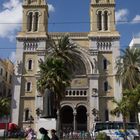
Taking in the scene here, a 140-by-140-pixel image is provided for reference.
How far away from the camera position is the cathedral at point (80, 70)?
2213 inches

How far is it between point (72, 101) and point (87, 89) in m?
3.41

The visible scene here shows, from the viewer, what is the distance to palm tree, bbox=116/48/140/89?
49.0 meters

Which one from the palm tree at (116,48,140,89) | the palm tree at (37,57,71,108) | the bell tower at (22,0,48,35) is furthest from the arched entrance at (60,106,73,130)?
the palm tree at (37,57,71,108)

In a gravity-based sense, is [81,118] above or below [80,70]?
below

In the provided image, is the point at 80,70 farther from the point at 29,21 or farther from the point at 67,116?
Result: the point at 29,21

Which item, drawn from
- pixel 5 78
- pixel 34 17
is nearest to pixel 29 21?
pixel 34 17

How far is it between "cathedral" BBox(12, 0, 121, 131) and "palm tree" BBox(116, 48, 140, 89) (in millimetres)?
6456

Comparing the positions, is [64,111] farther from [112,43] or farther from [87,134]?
[112,43]

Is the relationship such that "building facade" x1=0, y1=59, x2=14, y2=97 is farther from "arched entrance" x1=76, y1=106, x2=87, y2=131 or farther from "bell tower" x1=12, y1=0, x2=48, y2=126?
"arched entrance" x1=76, y1=106, x2=87, y2=131

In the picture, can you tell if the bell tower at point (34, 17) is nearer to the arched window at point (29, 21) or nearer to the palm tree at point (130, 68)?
the arched window at point (29, 21)

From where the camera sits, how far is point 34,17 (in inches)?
2457

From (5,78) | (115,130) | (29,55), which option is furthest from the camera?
(5,78)

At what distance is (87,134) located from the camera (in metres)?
50.3

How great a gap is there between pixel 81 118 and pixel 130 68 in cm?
1638
